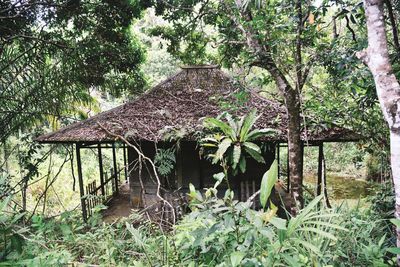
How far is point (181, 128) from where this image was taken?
5641 millimetres

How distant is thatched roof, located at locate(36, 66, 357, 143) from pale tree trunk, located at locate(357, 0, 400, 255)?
9.47 feet

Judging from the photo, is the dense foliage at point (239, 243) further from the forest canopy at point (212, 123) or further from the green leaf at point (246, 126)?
the green leaf at point (246, 126)

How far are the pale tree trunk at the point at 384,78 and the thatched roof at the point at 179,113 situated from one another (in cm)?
289

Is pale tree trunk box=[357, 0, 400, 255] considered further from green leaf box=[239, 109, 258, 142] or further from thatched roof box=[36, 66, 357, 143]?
thatched roof box=[36, 66, 357, 143]

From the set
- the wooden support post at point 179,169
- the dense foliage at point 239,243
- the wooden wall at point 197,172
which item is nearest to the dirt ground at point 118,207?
the wooden wall at point 197,172

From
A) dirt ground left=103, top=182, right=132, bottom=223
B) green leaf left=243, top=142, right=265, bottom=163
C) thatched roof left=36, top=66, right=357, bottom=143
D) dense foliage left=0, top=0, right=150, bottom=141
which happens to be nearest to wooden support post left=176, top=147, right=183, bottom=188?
thatched roof left=36, top=66, right=357, bottom=143

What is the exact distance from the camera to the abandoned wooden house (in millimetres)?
6078

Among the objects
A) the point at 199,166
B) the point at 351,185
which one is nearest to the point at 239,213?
the point at 199,166

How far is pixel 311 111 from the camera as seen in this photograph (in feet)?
16.9

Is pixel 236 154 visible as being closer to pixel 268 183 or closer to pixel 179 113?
pixel 268 183

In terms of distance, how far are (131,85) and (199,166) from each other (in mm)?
2813

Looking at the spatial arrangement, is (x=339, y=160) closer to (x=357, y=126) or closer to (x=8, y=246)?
(x=357, y=126)

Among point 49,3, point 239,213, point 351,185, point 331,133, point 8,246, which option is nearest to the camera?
point 239,213

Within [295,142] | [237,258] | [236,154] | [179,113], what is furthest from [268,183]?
[179,113]
